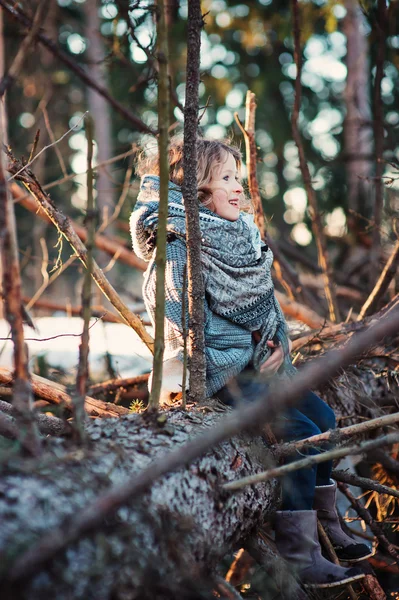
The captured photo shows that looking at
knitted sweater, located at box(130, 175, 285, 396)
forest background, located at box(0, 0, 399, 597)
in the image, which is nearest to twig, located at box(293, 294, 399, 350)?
forest background, located at box(0, 0, 399, 597)

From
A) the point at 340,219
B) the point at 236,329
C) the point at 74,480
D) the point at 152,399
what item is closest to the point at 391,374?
the point at 236,329

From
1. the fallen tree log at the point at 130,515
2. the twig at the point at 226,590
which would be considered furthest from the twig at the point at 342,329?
the twig at the point at 226,590

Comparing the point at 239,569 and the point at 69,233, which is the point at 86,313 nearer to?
the point at 69,233

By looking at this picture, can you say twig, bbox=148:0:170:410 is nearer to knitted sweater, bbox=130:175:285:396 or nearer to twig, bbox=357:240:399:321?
knitted sweater, bbox=130:175:285:396

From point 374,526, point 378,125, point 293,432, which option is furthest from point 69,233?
point 378,125

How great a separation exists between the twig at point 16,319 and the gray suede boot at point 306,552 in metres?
1.09

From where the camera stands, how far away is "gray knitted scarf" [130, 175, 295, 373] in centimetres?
256

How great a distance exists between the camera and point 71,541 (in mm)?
1215

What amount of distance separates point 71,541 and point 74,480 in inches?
9.5

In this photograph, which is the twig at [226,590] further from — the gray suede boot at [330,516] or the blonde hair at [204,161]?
the blonde hair at [204,161]

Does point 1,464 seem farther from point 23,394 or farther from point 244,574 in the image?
point 244,574

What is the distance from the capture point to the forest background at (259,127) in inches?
144

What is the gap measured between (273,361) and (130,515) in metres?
1.37

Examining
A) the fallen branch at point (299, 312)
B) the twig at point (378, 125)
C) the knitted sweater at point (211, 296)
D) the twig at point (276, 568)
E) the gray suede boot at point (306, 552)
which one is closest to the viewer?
the twig at point (276, 568)
